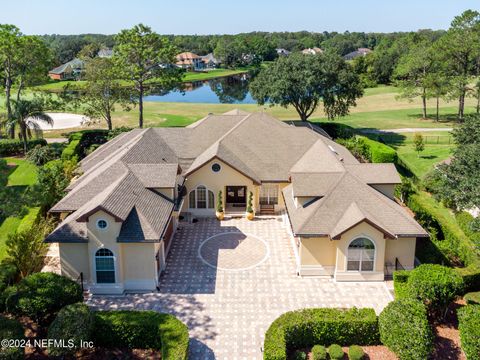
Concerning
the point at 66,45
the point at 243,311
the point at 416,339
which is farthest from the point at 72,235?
the point at 66,45

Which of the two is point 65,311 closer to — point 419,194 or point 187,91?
point 419,194

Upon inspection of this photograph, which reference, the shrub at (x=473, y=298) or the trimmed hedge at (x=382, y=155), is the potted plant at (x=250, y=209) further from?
the trimmed hedge at (x=382, y=155)

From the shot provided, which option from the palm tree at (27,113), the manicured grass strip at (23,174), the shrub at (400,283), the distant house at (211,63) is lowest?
the shrub at (400,283)

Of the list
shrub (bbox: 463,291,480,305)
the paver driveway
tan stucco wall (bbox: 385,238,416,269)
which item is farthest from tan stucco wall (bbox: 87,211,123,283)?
shrub (bbox: 463,291,480,305)

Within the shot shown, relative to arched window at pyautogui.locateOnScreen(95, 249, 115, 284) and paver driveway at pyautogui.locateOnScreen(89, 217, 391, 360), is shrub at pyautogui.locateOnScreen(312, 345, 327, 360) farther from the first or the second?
arched window at pyautogui.locateOnScreen(95, 249, 115, 284)

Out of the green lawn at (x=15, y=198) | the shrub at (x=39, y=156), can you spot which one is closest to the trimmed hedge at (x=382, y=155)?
the green lawn at (x=15, y=198)

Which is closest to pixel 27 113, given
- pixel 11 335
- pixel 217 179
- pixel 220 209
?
pixel 217 179

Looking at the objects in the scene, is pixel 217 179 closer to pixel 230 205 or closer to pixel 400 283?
pixel 230 205
